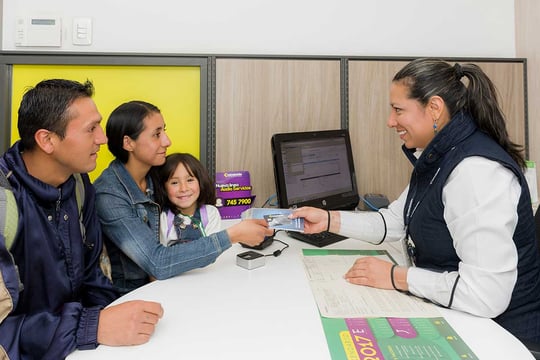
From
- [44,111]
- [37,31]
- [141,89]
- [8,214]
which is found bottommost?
[8,214]

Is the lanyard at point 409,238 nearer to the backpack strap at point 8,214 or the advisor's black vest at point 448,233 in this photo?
the advisor's black vest at point 448,233

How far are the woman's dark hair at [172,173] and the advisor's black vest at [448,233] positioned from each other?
0.93 m

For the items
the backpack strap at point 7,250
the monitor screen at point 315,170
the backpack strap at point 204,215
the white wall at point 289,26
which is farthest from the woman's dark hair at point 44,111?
the white wall at point 289,26

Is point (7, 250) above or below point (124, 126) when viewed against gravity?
below

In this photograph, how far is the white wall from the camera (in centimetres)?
219

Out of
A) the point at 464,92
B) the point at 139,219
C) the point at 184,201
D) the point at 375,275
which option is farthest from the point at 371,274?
the point at 184,201

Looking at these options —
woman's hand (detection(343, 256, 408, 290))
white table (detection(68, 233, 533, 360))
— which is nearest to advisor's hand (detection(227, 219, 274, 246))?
white table (detection(68, 233, 533, 360))

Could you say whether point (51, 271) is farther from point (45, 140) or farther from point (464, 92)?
point (464, 92)

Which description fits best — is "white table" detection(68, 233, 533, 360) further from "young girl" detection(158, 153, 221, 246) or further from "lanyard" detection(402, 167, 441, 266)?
"young girl" detection(158, 153, 221, 246)

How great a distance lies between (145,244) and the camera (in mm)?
1238

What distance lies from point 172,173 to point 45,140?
2.04ft

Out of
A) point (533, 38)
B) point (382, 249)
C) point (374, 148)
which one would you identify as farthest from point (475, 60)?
point (382, 249)

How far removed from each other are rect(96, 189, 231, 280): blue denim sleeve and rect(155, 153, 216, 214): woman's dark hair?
0.90ft

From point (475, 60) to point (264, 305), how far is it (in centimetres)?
191
